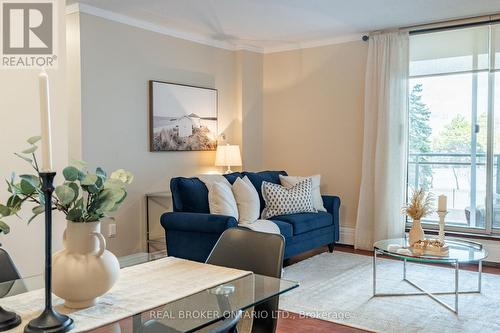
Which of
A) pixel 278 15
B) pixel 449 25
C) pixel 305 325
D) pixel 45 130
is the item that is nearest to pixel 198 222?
pixel 305 325

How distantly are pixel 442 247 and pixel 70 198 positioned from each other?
305 centimetres

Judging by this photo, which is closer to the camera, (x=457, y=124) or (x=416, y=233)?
(x=416, y=233)

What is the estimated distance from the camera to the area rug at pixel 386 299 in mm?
3158

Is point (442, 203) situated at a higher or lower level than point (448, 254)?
higher

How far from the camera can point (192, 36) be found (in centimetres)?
555

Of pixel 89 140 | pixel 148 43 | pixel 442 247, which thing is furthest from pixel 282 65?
pixel 442 247

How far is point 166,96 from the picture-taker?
17.0ft

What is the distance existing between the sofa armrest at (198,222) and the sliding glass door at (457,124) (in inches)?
99.9

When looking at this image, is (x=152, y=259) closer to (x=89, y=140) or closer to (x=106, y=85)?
(x=89, y=140)

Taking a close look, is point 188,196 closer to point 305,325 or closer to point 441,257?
point 305,325

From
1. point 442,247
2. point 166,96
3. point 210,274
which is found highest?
point 166,96

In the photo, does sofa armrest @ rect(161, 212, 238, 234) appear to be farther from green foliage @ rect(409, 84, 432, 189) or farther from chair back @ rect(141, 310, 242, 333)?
green foliage @ rect(409, 84, 432, 189)

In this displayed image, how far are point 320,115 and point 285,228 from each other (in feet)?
6.69

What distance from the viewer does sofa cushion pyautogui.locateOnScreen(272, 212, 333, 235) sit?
4.59m
